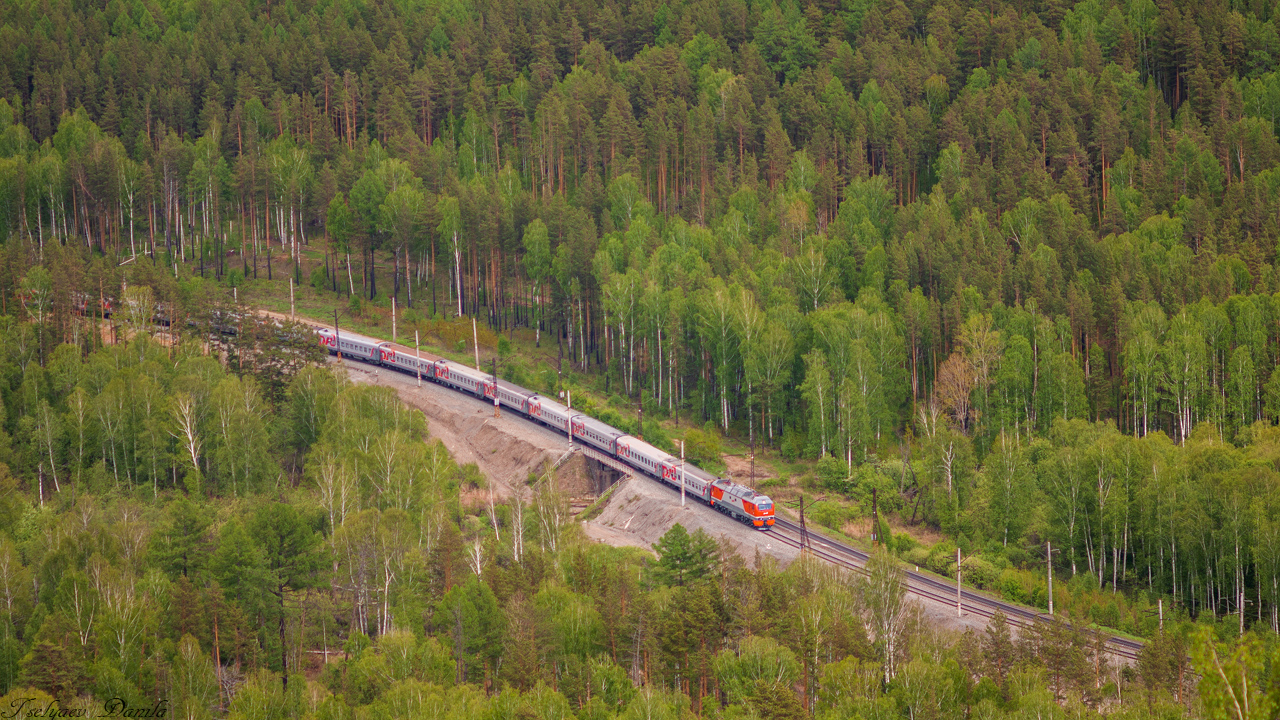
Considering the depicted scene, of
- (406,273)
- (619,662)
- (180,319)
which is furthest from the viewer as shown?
(406,273)

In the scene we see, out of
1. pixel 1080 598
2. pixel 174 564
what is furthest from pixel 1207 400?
pixel 174 564

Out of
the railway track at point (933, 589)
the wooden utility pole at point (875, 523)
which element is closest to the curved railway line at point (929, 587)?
the railway track at point (933, 589)

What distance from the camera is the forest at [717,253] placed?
270 ft

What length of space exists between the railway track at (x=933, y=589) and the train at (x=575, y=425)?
2676 mm

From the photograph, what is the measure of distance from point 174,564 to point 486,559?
16.6m

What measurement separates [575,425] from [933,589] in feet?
105

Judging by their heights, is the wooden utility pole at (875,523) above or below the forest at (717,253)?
below

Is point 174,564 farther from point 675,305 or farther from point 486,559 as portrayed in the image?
point 675,305

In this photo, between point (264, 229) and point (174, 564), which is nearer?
point (174, 564)

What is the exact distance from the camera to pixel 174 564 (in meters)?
74.0

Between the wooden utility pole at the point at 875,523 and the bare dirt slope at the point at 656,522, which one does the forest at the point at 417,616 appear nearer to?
the bare dirt slope at the point at 656,522

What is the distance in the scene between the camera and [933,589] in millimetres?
77188

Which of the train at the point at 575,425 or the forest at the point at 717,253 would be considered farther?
the train at the point at 575,425

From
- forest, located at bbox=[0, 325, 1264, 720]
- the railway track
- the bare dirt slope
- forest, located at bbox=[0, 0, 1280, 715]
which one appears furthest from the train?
forest, located at bbox=[0, 325, 1264, 720]
